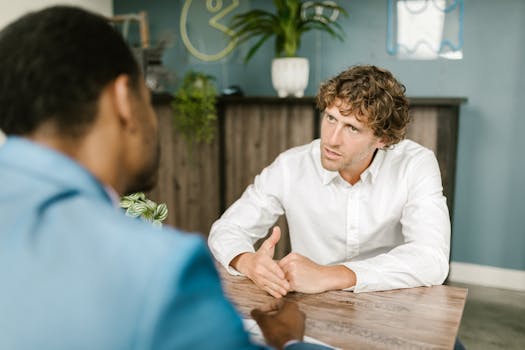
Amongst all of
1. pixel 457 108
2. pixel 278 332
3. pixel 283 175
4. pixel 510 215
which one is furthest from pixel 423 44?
pixel 278 332

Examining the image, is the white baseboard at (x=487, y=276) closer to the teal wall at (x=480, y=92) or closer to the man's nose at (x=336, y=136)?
the teal wall at (x=480, y=92)

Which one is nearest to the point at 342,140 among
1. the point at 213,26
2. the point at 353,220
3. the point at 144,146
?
the point at 353,220

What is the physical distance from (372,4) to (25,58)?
123 inches

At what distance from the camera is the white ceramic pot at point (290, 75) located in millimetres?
3295

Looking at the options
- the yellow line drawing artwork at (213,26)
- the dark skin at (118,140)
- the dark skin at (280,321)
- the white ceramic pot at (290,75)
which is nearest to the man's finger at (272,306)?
the dark skin at (280,321)

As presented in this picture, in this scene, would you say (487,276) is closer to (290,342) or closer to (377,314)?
(377,314)

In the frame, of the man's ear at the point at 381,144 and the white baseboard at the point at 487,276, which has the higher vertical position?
the man's ear at the point at 381,144

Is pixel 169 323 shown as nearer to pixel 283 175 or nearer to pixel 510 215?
pixel 283 175

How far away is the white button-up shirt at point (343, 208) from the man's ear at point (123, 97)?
914 millimetres

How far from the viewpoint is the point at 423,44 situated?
336 cm

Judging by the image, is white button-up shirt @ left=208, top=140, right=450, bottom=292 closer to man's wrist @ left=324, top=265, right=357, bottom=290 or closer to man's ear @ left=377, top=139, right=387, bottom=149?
man's ear @ left=377, top=139, right=387, bottom=149

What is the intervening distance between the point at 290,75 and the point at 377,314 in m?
2.32

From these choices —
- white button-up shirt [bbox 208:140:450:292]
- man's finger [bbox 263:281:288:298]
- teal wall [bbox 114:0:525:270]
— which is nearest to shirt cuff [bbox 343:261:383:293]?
man's finger [bbox 263:281:288:298]

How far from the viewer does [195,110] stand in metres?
3.45
